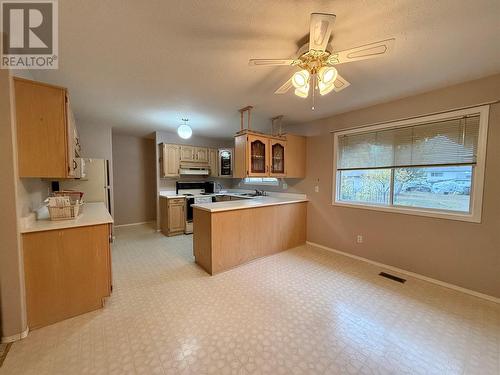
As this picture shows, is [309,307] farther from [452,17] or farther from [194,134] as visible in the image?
[194,134]

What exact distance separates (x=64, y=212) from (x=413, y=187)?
14.0 feet

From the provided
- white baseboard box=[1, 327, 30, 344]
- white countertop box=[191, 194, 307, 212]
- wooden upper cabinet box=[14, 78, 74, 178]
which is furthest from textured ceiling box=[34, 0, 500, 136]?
white baseboard box=[1, 327, 30, 344]

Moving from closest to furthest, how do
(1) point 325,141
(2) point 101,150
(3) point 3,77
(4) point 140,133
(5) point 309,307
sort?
(3) point 3,77 → (5) point 309,307 → (1) point 325,141 → (2) point 101,150 → (4) point 140,133

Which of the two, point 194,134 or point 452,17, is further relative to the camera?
point 194,134

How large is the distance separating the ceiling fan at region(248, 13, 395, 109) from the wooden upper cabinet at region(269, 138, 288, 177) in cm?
177

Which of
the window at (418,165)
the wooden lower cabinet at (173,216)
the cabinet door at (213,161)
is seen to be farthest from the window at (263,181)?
the wooden lower cabinet at (173,216)

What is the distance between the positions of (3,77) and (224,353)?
2652mm

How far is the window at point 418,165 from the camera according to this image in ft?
7.60

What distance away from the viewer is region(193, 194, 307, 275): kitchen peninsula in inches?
110

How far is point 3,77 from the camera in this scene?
1520mm

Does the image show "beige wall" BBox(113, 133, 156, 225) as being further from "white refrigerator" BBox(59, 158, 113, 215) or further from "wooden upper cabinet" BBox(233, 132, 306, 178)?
"wooden upper cabinet" BBox(233, 132, 306, 178)

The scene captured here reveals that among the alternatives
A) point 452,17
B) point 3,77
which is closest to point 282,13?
point 452,17

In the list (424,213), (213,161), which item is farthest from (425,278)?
(213,161)

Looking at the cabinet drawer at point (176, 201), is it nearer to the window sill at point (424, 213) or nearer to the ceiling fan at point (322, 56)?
the window sill at point (424, 213)
